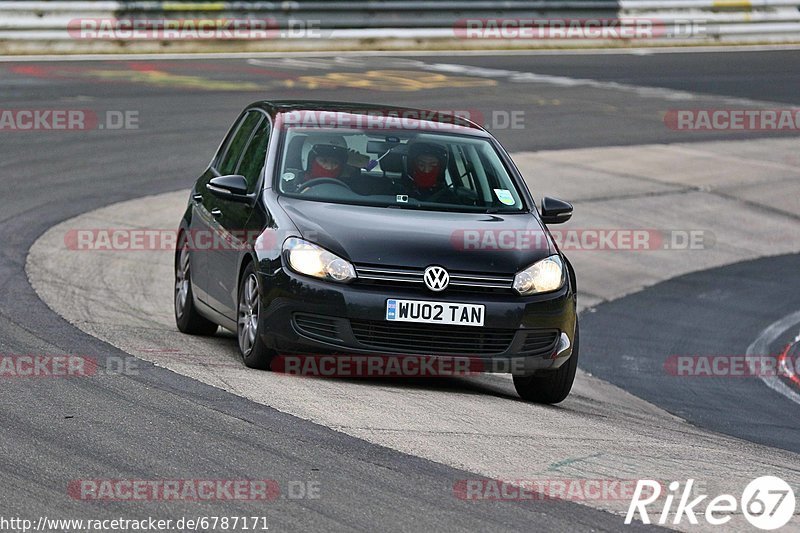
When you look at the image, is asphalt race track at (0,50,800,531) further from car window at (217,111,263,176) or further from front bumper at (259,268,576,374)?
car window at (217,111,263,176)

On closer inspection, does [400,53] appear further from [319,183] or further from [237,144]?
[319,183]

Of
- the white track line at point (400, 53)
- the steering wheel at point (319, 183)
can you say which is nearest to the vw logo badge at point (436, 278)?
the steering wheel at point (319, 183)

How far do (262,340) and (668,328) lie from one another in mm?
6554

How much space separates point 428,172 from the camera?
914cm

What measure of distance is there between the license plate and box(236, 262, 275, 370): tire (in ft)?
2.74

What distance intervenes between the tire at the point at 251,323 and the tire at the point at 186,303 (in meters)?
1.35

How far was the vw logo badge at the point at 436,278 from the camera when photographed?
8.04 meters

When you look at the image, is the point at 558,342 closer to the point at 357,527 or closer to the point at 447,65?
the point at 357,527

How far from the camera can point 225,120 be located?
22172 mm

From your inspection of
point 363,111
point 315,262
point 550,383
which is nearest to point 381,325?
point 315,262

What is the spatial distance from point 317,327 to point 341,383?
34 centimetres

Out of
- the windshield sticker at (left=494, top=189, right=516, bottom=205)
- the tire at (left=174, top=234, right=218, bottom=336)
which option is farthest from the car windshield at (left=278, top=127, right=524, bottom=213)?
the tire at (left=174, top=234, right=218, bottom=336)

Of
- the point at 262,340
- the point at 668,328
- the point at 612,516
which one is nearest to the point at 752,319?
the point at 668,328

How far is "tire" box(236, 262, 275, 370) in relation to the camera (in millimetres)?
8398
